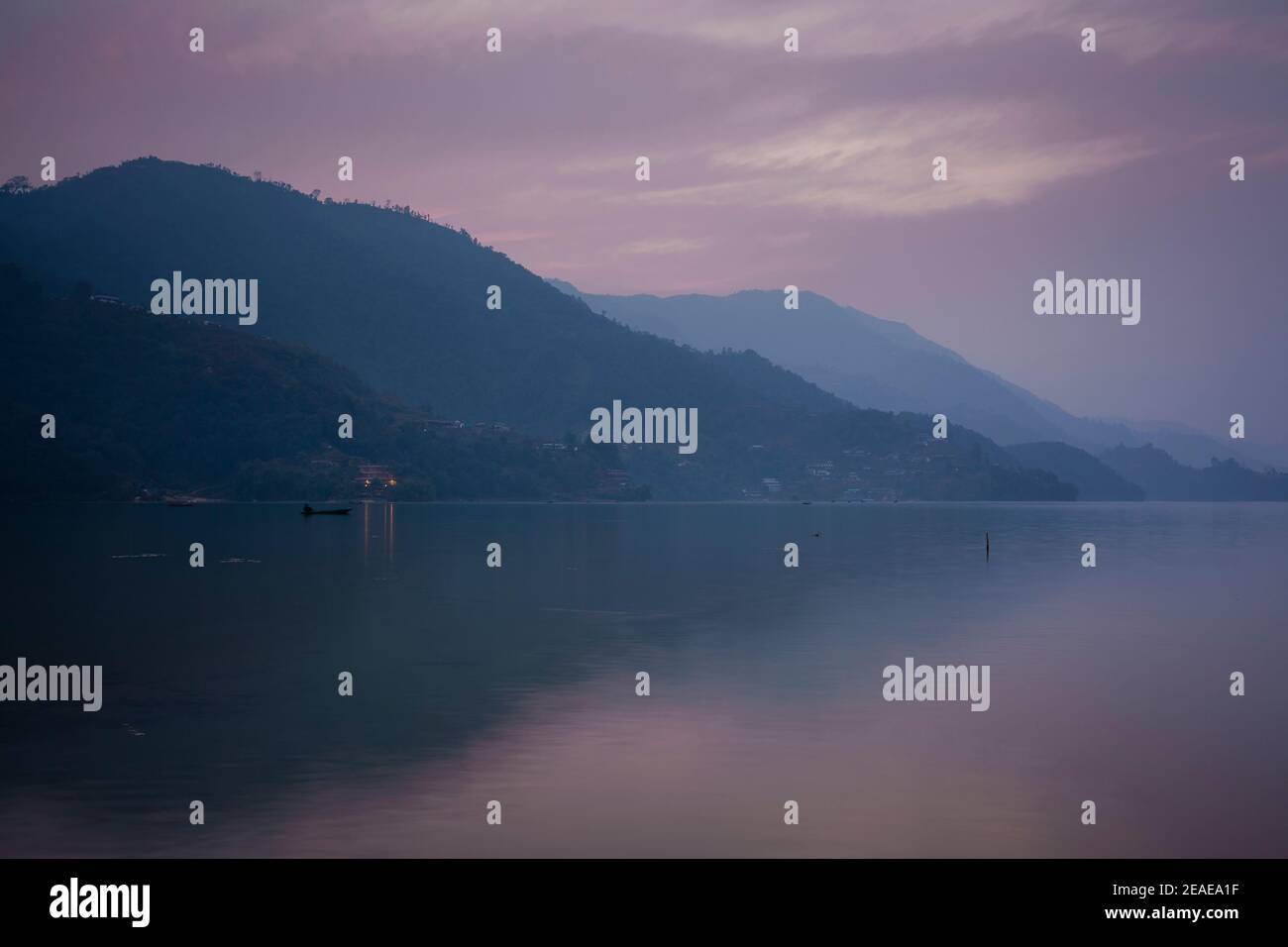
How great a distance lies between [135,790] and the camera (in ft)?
70.0

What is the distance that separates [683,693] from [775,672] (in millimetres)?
4582

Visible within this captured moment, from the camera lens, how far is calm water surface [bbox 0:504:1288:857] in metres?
19.7

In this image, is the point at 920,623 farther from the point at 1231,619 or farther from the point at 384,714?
the point at 384,714

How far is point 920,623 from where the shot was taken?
48531 mm

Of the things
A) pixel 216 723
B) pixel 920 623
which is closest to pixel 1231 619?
pixel 920 623

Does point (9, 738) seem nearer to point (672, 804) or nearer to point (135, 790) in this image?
point (135, 790)

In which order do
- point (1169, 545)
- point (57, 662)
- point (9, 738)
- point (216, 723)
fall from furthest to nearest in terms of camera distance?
point (1169, 545)
point (57, 662)
point (216, 723)
point (9, 738)

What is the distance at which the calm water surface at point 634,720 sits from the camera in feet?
64.5

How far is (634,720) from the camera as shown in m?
28.6
